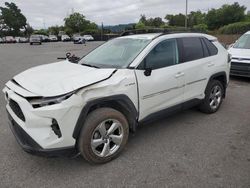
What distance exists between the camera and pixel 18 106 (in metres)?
2.91

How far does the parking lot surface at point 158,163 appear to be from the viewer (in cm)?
283

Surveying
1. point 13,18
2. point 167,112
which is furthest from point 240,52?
point 13,18

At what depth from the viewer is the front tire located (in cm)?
292

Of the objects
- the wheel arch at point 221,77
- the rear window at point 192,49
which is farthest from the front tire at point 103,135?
the wheel arch at point 221,77

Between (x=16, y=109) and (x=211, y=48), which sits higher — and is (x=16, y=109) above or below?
below

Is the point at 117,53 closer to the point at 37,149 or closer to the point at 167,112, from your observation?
the point at 167,112

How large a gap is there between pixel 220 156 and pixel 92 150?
177cm

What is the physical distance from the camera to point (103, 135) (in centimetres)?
312

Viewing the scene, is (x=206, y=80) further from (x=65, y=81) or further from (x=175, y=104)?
(x=65, y=81)

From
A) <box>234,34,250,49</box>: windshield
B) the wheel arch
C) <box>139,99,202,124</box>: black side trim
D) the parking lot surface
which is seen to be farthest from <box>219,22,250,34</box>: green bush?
the parking lot surface

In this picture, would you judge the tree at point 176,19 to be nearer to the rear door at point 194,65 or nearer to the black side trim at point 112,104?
the rear door at point 194,65

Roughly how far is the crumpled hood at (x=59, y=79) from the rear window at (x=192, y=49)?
1.64m

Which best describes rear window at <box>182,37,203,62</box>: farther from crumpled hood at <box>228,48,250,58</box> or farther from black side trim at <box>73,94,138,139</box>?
crumpled hood at <box>228,48,250,58</box>

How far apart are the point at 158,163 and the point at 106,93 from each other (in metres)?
1.17
